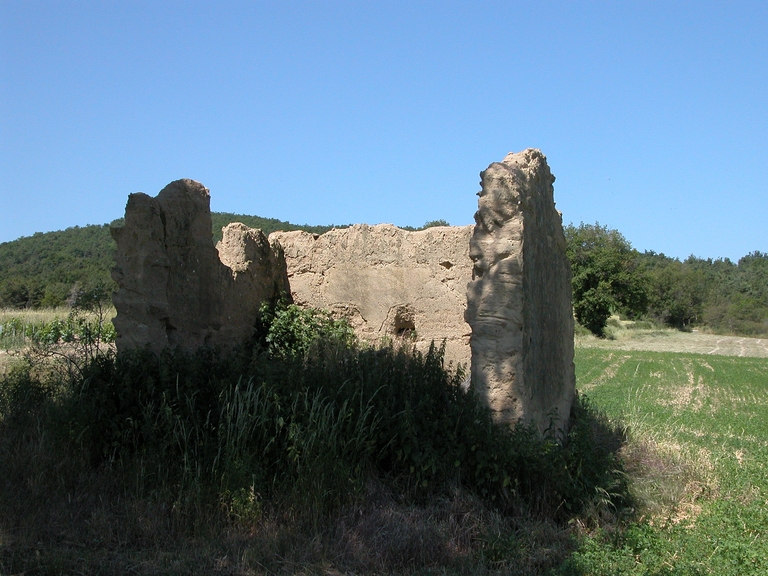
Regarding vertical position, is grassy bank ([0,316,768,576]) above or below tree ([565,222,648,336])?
below

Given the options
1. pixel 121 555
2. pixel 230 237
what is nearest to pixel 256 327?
pixel 230 237

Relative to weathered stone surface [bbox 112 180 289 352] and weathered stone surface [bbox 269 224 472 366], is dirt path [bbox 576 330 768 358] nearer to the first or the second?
weathered stone surface [bbox 269 224 472 366]

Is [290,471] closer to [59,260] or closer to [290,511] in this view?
[290,511]

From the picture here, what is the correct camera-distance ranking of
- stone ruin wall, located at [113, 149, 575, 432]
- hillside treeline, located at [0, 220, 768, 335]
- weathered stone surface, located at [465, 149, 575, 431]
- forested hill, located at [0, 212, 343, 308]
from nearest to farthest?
weathered stone surface, located at [465, 149, 575, 431] → stone ruin wall, located at [113, 149, 575, 432] → forested hill, located at [0, 212, 343, 308] → hillside treeline, located at [0, 220, 768, 335]

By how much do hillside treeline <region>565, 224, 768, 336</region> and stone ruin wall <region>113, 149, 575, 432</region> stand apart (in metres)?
33.4

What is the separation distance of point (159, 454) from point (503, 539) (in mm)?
2869

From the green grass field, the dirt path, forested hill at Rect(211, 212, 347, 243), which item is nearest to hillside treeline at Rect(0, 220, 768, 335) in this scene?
forested hill at Rect(211, 212, 347, 243)

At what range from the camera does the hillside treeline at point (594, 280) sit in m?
28.5

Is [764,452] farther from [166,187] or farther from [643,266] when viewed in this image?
[643,266]

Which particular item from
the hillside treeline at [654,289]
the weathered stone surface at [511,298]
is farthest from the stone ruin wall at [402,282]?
the hillside treeline at [654,289]

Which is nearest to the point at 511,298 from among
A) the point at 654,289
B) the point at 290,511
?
the point at 290,511

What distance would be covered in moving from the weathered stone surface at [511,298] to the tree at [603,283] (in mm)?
42489

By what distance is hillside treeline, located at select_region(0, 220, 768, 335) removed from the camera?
28.5 metres

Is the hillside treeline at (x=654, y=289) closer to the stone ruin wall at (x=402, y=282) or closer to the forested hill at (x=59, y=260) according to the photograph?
the forested hill at (x=59, y=260)
